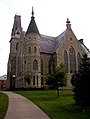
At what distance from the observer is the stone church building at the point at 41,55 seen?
60.7 metres

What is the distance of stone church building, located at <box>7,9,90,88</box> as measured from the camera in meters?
60.7

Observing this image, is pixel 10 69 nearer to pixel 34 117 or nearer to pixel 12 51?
pixel 12 51

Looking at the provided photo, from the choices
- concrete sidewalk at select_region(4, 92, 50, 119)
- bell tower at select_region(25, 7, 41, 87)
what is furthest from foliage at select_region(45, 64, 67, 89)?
bell tower at select_region(25, 7, 41, 87)

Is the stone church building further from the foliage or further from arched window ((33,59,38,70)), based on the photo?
the foliage

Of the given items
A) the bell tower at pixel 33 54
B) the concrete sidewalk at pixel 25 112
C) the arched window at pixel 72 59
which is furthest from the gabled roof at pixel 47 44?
the concrete sidewalk at pixel 25 112

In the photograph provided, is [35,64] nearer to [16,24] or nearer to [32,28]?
[32,28]

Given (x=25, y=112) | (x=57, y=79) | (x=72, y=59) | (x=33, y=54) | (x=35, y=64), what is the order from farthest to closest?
(x=72, y=59) < (x=35, y=64) < (x=33, y=54) < (x=57, y=79) < (x=25, y=112)

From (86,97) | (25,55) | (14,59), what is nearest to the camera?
(86,97)

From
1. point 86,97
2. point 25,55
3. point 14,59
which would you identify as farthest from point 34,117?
point 14,59

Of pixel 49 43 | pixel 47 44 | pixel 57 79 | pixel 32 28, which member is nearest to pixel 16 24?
pixel 49 43

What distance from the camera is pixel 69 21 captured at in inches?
2726

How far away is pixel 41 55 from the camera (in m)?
64.8

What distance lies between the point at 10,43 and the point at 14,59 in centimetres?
945

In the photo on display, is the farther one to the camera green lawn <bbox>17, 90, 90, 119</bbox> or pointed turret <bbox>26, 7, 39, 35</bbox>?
pointed turret <bbox>26, 7, 39, 35</bbox>
